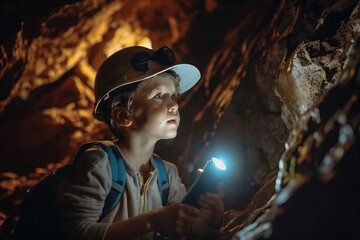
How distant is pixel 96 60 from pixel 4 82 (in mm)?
1228

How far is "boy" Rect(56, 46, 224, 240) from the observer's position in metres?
1.82

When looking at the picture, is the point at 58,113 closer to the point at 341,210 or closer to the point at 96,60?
the point at 96,60

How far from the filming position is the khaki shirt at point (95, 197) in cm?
171

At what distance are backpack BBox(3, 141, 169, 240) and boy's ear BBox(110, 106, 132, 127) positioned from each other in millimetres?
251

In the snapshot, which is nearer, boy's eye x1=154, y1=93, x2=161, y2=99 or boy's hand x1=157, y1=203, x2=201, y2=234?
boy's hand x1=157, y1=203, x2=201, y2=234

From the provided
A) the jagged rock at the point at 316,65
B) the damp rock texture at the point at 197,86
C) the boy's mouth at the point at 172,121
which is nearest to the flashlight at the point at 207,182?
the boy's mouth at the point at 172,121

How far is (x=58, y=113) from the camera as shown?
3.53 meters

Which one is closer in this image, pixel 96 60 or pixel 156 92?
pixel 156 92

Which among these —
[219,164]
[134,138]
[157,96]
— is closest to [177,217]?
[219,164]

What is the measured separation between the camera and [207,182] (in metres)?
1.80

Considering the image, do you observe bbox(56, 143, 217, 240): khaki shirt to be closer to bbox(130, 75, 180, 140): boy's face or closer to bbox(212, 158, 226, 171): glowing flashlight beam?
bbox(130, 75, 180, 140): boy's face

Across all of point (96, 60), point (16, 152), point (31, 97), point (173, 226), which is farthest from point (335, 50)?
point (16, 152)

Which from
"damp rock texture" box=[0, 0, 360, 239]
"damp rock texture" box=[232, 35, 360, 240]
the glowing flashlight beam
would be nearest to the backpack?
the glowing flashlight beam

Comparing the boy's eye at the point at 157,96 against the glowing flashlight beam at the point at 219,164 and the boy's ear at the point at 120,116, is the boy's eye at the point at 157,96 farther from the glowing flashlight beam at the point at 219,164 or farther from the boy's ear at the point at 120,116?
the glowing flashlight beam at the point at 219,164
